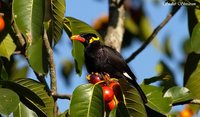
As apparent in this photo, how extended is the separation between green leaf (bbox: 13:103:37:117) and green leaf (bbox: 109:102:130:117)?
0.40 metres

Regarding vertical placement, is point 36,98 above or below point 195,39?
below

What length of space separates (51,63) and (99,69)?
4.02 ft

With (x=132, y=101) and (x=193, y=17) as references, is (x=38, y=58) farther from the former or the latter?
(x=193, y=17)

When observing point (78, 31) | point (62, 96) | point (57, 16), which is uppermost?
point (57, 16)

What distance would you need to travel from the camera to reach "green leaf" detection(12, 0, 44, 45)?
9.34 ft

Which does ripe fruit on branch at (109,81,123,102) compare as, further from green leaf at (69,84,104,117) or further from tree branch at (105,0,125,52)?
tree branch at (105,0,125,52)

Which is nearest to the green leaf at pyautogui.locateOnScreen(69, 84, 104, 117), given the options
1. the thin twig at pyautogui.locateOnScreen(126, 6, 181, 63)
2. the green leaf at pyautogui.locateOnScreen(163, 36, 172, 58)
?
the thin twig at pyautogui.locateOnScreen(126, 6, 181, 63)

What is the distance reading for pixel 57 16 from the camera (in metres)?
3.31

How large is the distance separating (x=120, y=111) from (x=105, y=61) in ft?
5.47

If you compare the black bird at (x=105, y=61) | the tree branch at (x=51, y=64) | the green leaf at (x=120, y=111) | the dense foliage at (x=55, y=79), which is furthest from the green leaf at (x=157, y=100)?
the black bird at (x=105, y=61)

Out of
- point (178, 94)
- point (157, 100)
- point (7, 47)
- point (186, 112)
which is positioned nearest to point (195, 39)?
point (178, 94)

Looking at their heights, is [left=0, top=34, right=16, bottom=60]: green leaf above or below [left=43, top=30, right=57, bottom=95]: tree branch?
below

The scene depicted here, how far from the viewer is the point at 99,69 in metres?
4.46

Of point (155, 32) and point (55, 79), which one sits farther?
point (155, 32)
